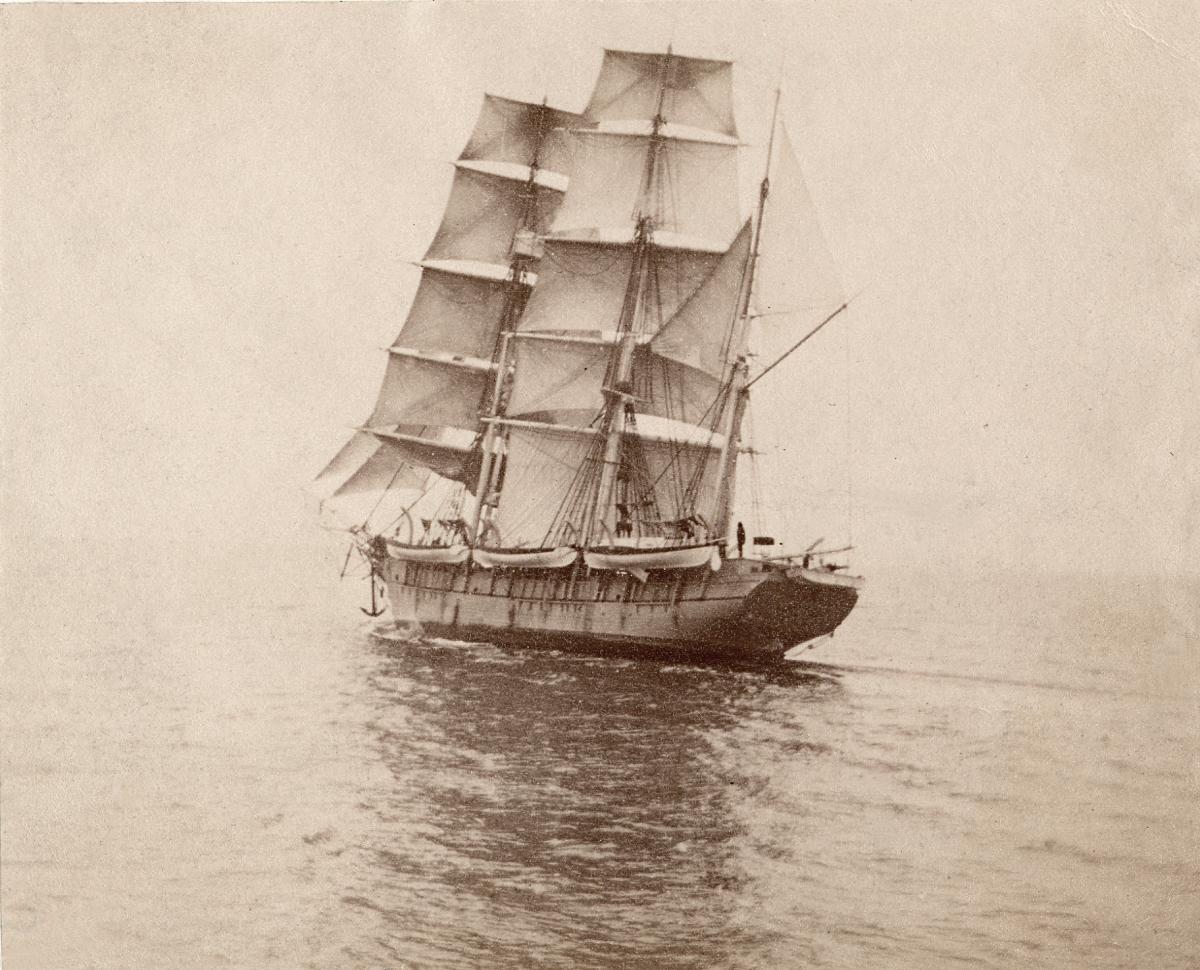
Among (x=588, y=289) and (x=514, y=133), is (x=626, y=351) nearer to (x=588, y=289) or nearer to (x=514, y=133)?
(x=588, y=289)

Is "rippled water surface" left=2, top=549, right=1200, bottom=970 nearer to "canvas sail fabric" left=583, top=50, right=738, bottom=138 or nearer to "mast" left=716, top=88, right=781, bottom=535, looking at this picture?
"canvas sail fabric" left=583, top=50, right=738, bottom=138

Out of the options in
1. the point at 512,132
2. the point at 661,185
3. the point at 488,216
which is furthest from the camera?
the point at 488,216

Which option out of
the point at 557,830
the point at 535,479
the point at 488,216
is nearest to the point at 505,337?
the point at 488,216

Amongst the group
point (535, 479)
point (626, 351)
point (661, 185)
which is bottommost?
point (535, 479)

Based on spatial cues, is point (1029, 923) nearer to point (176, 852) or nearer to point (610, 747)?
point (610, 747)

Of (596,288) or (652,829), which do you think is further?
(596,288)

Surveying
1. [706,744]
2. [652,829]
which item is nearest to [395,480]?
[706,744]
